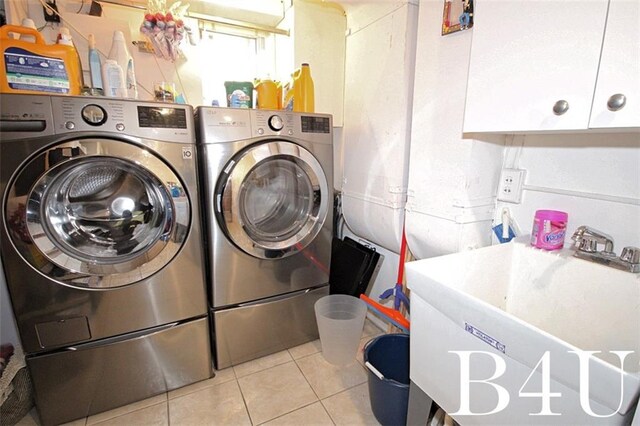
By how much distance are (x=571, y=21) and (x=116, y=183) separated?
5.22ft

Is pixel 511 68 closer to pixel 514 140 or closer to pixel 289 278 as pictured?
pixel 514 140

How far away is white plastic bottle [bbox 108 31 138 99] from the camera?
131 cm

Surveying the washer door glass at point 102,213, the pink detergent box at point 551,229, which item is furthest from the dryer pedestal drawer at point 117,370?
Result: the pink detergent box at point 551,229

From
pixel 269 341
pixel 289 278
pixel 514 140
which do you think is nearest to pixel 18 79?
pixel 289 278

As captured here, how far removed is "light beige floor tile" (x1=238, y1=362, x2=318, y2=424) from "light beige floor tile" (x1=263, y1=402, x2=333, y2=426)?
25mm

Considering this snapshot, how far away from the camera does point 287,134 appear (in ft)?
4.76

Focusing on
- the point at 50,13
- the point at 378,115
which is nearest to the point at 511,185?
the point at 378,115

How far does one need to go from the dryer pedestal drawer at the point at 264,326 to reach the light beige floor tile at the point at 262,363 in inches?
1.1

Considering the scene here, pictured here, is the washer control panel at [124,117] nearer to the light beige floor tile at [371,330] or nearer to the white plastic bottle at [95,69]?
the white plastic bottle at [95,69]

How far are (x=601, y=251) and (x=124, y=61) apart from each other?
1983 mm

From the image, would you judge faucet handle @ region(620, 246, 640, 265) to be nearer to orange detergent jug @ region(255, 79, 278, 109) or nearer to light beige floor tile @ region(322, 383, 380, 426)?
light beige floor tile @ region(322, 383, 380, 426)

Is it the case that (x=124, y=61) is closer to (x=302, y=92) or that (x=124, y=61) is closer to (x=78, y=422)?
(x=302, y=92)

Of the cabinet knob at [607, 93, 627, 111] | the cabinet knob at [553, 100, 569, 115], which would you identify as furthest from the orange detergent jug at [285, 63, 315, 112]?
the cabinet knob at [607, 93, 627, 111]

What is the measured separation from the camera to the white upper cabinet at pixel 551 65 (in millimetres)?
682
